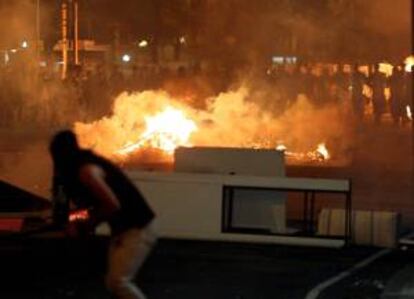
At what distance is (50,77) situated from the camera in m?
25.0

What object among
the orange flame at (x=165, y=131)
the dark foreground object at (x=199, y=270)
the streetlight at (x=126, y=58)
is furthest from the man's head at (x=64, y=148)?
the streetlight at (x=126, y=58)

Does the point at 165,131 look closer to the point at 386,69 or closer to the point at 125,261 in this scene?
the point at 386,69

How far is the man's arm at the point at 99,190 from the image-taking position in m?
5.29

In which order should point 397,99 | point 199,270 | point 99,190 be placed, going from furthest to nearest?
point 397,99
point 199,270
point 99,190

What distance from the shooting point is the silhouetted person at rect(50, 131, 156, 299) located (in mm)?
5326

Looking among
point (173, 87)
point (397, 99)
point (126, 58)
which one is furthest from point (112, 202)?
point (126, 58)

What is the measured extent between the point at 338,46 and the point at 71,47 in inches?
674

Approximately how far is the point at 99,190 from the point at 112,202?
0.09 meters

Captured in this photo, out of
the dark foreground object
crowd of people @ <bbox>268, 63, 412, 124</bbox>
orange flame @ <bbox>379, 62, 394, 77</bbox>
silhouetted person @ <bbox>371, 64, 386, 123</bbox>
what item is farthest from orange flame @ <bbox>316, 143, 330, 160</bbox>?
the dark foreground object

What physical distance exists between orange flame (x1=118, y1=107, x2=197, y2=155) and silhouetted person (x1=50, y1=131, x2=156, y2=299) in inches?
415

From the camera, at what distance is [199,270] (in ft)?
26.8

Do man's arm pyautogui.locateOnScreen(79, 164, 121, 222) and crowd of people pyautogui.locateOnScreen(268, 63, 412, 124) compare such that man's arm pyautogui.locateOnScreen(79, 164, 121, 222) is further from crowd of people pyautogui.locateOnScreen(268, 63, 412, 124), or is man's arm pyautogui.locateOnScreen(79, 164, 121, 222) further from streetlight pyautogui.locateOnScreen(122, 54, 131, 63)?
streetlight pyautogui.locateOnScreen(122, 54, 131, 63)

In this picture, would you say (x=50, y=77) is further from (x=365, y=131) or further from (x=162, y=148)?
(x=162, y=148)

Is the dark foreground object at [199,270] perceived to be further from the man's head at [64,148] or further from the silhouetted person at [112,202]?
the man's head at [64,148]
